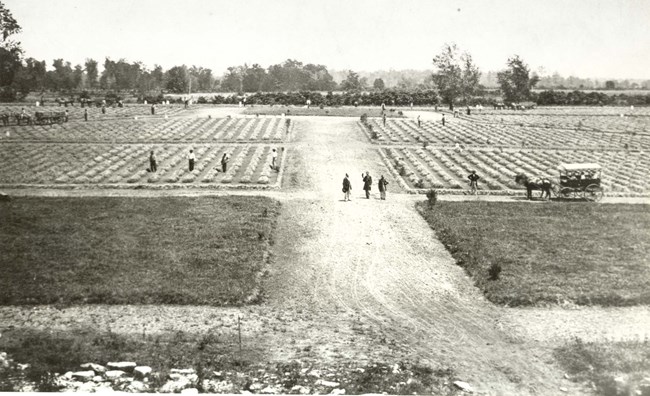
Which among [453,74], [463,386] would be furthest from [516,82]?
[463,386]

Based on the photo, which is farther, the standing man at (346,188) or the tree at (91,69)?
the tree at (91,69)

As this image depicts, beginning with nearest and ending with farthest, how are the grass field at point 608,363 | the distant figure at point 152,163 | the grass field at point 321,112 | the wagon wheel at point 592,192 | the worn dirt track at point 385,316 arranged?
the grass field at point 608,363, the worn dirt track at point 385,316, the wagon wheel at point 592,192, the distant figure at point 152,163, the grass field at point 321,112

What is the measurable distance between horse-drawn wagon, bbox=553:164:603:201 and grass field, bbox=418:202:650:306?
1.43m

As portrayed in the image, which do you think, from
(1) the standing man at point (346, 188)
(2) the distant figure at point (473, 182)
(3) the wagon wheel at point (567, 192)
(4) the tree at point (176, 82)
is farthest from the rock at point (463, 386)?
(4) the tree at point (176, 82)

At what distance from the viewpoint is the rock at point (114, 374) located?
1291 cm

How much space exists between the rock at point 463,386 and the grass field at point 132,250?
288 inches

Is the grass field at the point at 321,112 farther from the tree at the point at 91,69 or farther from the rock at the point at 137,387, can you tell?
the rock at the point at 137,387

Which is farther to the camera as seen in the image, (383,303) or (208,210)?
(208,210)

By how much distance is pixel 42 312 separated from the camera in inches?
659

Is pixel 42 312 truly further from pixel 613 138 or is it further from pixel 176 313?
pixel 613 138

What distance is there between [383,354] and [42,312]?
32.7 ft

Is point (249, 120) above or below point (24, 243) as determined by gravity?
above

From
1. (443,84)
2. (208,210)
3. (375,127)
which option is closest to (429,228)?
(208,210)

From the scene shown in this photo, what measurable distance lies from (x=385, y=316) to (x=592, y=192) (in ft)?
63.6
